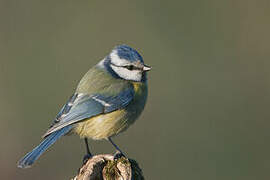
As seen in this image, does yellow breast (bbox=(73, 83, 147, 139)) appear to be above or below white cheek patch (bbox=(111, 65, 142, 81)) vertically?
below

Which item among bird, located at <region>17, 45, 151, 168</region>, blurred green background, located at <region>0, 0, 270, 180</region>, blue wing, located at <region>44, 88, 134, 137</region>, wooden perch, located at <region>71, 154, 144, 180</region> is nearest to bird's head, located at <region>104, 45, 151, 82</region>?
bird, located at <region>17, 45, 151, 168</region>

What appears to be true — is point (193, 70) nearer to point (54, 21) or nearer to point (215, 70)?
point (215, 70)

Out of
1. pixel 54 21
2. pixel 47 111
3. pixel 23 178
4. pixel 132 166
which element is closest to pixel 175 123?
pixel 47 111

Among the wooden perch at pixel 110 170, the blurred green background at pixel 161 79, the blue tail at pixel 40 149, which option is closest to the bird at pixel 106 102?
the blue tail at pixel 40 149

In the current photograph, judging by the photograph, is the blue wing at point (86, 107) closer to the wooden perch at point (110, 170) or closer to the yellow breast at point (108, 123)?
the yellow breast at point (108, 123)

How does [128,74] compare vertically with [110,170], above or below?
above

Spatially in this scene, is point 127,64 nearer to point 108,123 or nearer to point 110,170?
point 108,123

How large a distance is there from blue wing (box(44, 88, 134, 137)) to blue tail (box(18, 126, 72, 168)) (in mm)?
40

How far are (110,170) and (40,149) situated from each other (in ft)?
2.25

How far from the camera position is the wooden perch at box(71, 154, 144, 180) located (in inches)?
125

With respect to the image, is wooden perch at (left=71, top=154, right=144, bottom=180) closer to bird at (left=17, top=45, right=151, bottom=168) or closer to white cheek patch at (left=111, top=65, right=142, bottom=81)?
bird at (left=17, top=45, right=151, bottom=168)

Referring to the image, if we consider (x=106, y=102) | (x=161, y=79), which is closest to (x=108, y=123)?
(x=106, y=102)

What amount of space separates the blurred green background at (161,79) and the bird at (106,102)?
1.84m

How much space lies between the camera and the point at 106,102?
4188 mm
